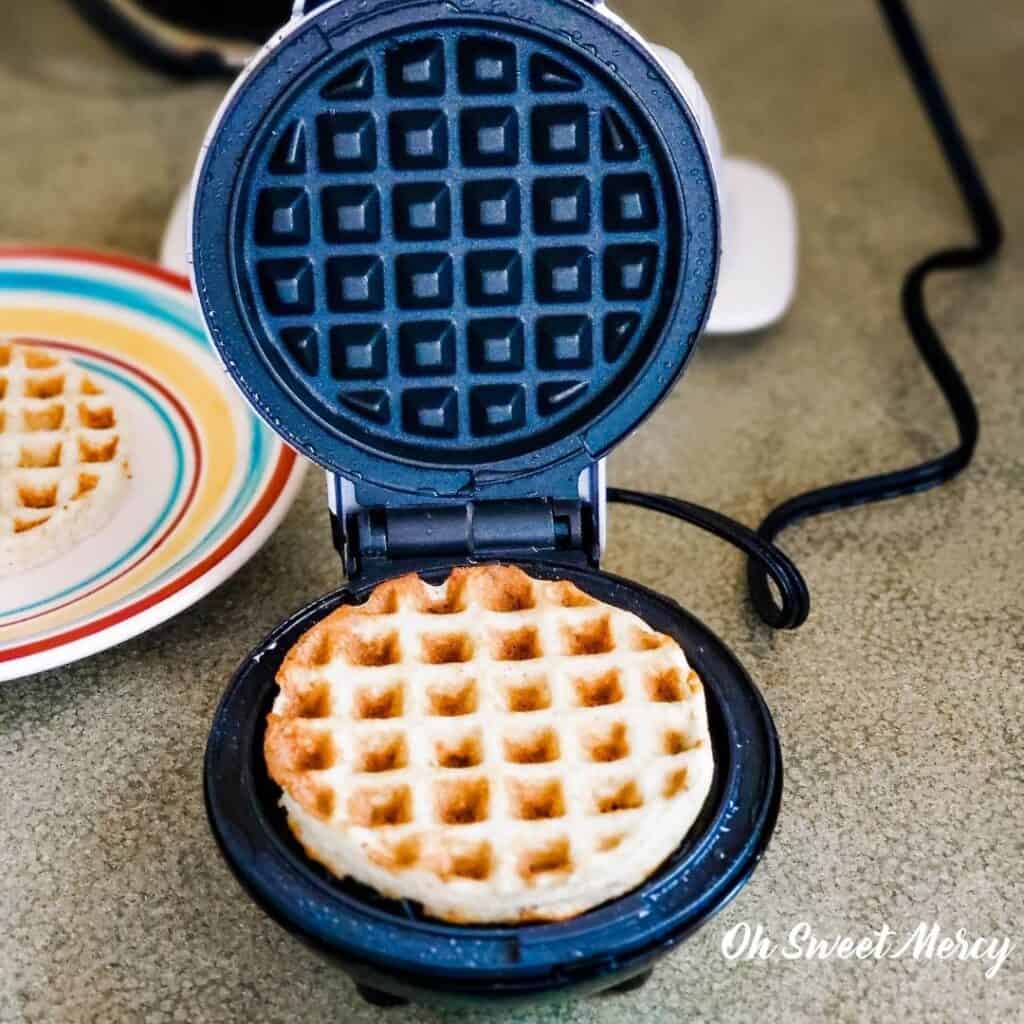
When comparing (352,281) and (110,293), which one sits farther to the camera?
(110,293)

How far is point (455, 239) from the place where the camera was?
3.29 ft

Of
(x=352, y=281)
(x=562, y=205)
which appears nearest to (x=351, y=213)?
(x=352, y=281)

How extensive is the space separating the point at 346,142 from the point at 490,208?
0.37ft

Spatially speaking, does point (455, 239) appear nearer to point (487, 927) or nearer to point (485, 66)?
point (485, 66)

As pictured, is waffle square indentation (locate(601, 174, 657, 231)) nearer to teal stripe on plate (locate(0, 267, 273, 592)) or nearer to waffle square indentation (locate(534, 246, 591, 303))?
waffle square indentation (locate(534, 246, 591, 303))

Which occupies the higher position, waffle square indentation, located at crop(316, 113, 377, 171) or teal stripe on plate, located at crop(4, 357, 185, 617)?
waffle square indentation, located at crop(316, 113, 377, 171)

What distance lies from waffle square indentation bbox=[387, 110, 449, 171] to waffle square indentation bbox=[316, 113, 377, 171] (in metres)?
0.01

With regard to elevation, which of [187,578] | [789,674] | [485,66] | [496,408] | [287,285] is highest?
[485,66]

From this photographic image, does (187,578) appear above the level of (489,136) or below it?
below

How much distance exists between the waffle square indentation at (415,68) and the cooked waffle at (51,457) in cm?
47

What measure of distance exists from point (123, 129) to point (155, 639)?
3.58 ft

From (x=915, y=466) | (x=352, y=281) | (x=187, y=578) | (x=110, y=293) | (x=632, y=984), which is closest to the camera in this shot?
(x=632, y=984)

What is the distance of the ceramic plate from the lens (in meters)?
1.11

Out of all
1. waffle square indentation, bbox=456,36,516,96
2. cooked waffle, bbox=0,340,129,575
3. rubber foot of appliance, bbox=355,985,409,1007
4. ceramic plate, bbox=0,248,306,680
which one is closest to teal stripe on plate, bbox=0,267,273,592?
ceramic plate, bbox=0,248,306,680
